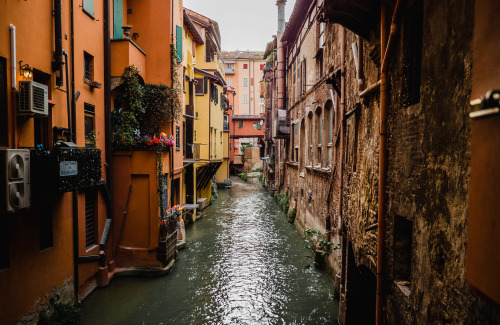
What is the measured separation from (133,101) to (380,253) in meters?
10.1

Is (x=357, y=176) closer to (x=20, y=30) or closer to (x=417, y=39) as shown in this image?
(x=417, y=39)

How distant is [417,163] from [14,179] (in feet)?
Result: 21.1

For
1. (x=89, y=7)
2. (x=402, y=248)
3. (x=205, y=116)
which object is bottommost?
(x=402, y=248)

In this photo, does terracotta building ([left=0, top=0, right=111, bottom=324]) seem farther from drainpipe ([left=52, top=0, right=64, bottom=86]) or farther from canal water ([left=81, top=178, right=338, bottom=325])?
canal water ([left=81, top=178, right=338, bottom=325])

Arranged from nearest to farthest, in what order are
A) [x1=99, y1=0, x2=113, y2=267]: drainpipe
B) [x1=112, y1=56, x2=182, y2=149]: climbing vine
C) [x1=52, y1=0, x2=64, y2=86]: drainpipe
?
[x1=52, y1=0, x2=64, y2=86]: drainpipe
[x1=99, y1=0, x2=113, y2=267]: drainpipe
[x1=112, y1=56, x2=182, y2=149]: climbing vine

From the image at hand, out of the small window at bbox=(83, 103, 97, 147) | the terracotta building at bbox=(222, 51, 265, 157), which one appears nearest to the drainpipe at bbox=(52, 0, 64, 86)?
the small window at bbox=(83, 103, 97, 147)

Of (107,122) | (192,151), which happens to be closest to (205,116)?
(192,151)

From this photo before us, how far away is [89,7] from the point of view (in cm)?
971

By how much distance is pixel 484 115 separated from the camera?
8.04ft

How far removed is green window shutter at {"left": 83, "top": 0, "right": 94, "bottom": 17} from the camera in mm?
9445

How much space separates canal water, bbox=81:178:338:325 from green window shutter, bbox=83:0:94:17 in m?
8.85

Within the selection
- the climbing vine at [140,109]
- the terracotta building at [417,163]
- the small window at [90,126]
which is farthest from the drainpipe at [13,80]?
the terracotta building at [417,163]

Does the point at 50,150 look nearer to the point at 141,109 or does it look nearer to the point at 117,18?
the point at 141,109

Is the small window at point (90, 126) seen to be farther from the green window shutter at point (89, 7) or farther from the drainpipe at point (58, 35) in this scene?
the green window shutter at point (89, 7)
